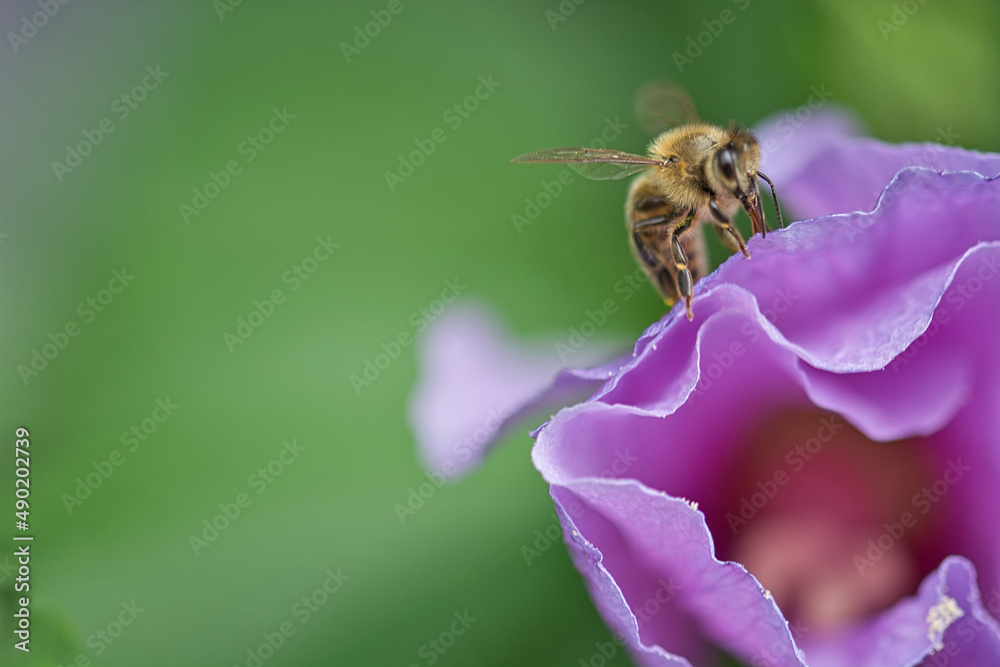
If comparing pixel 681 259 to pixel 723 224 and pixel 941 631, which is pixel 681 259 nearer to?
pixel 723 224

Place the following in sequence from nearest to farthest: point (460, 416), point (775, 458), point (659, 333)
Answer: point (659, 333) < point (775, 458) < point (460, 416)

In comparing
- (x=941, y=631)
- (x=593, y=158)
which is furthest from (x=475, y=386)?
(x=941, y=631)

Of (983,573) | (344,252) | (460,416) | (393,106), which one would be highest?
(393,106)

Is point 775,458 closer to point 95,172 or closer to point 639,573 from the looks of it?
point 639,573

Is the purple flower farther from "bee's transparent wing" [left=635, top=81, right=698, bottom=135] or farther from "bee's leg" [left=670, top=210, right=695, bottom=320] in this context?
"bee's transparent wing" [left=635, top=81, right=698, bottom=135]

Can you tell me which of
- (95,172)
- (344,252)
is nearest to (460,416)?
(344,252)

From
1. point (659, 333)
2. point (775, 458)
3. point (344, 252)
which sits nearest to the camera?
point (659, 333)

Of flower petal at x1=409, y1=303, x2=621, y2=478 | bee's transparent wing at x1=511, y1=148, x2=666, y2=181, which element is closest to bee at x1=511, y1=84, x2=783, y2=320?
bee's transparent wing at x1=511, y1=148, x2=666, y2=181
